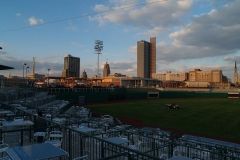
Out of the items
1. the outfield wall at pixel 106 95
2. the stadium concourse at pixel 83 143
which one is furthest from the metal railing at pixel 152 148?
the outfield wall at pixel 106 95

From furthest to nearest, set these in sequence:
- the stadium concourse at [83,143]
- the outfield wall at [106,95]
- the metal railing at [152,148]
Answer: the outfield wall at [106,95]
the metal railing at [152,148]
the stadium concourse at [83,143]

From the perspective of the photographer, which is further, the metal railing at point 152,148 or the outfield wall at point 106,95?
the outfield wall at point 106,95

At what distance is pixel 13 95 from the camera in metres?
31.2

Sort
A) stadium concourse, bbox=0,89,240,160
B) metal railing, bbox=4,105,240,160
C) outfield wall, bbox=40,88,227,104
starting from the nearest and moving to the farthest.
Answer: stadium concourse, bbox=0,89,240,160, metal railing, bbox=4,105,240,160, outfield wall, bbox=40,88,227,104

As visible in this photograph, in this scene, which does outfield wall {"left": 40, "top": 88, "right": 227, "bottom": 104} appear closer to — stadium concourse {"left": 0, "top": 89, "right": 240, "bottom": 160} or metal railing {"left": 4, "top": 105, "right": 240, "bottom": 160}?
stadium concourse {"left": 0, "top": 89, "right": 240, "bottom": 160}

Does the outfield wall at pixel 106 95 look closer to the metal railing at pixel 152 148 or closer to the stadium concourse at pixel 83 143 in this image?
the stadium concourse at pixel 83 143

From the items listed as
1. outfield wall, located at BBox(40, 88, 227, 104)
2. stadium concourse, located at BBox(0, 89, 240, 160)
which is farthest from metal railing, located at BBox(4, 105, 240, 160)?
outfield wall, located at BBox(40, 88, 227, 104)

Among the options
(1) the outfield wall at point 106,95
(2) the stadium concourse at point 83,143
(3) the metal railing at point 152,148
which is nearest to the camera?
(2) the stadium concourse at point 83,143

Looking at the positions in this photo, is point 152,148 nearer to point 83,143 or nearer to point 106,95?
point 83,143

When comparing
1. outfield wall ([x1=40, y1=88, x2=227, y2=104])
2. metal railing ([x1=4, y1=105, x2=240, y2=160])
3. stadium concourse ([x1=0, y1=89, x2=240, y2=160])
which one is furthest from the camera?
outfield wall ([x1=40, y1=88, x2=227, y2=104])

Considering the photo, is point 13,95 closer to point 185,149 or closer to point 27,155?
point 185,149

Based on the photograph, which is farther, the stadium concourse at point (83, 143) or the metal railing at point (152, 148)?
the metal railing at point (152, 148)

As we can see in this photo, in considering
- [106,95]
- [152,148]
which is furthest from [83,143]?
[106,95]

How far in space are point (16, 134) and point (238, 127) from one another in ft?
Answer: 73.5
